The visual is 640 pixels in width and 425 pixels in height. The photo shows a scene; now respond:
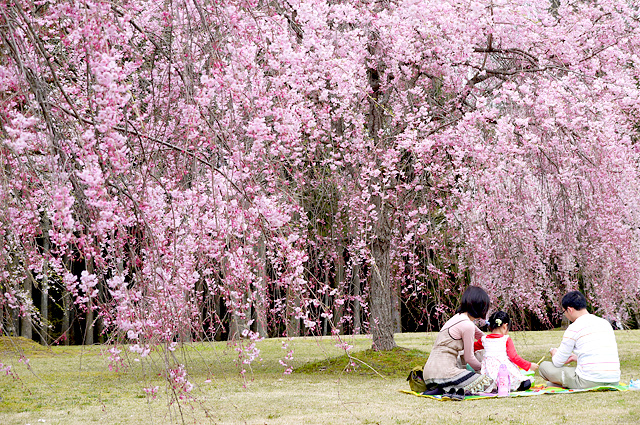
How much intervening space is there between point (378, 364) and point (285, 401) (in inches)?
105

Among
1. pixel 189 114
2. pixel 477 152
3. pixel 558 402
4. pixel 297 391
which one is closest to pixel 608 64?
pixel 477 152

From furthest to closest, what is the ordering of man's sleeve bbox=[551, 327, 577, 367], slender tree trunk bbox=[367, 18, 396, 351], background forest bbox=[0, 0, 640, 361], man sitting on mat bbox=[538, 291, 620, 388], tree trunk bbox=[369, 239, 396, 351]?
tree trunk bbox=[369, 239, 396, 351] < slender tree trunk bbox=[367, 18, 396, 351] < man's sleeve bbox=[551, 327, 577, 367] < man sitting on mat bbox=[538, 291, 620, 388] < background forest bbox=[0, 0, 640, 361]

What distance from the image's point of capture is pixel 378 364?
28.0 ft

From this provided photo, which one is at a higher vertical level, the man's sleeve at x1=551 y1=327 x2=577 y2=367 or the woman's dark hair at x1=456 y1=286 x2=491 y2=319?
the woman's dark hair at x1=456 y1=286 x2=491 y2=319

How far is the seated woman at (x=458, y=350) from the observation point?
17.0 ft

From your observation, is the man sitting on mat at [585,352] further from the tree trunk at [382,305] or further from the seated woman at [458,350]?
the tree trunk at [382,305]

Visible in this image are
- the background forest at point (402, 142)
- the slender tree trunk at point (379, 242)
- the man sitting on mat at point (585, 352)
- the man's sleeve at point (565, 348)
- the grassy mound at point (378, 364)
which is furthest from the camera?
the slender tree trunk at point (379, 242)

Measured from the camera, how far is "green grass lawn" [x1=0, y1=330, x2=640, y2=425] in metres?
4.41

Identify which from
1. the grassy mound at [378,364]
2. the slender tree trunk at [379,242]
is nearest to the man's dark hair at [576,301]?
the grassy mound at [378,364]

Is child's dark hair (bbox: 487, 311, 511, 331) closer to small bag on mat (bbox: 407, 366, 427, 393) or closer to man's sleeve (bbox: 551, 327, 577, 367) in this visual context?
man's sleeve (bbox: 551, 327, 577, 367)

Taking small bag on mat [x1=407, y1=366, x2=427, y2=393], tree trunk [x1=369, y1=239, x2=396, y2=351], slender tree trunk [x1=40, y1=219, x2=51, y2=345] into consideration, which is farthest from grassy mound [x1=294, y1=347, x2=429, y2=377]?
slender tree trunk [x1=40, y1=219, x2=51, y2=345]

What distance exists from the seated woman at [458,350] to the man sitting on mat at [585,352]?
0.61 m

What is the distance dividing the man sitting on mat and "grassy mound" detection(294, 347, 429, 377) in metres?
2.89

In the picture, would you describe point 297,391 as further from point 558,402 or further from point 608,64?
point 608,64
